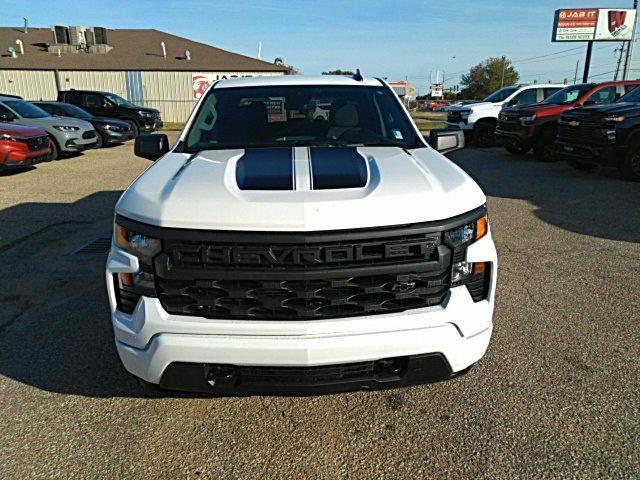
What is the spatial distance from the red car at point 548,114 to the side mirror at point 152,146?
407 inches

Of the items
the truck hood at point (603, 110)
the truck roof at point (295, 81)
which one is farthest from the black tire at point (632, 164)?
the truck roof at point (295, 81)

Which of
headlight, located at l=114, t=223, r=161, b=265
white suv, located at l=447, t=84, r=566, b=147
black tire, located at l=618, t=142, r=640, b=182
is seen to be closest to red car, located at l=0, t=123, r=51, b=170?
headlight, located at l=114, t=223, r=161, b=265

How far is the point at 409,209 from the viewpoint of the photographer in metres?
2.07

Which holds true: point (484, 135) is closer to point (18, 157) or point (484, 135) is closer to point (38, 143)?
point (38, 143)

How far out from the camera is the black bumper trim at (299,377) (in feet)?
6.92

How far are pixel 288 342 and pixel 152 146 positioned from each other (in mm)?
2159

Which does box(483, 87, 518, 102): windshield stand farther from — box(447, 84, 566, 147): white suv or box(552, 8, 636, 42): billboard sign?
box(552, 8, 636, 42): billboard sign

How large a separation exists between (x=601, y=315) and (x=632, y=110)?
257 inches

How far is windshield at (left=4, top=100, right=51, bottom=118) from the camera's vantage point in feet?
40.7

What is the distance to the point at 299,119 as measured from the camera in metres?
3.49

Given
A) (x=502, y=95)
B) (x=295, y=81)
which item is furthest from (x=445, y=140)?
(x=502, y=95)

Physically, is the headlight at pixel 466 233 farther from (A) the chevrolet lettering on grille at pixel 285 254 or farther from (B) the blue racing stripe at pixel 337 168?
(B) the blue racing stripe at pixel 337 168

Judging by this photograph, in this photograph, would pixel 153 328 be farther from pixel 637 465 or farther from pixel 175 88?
pixel 175 88

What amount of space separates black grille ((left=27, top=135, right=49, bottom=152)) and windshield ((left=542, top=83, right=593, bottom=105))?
12.2 meters
